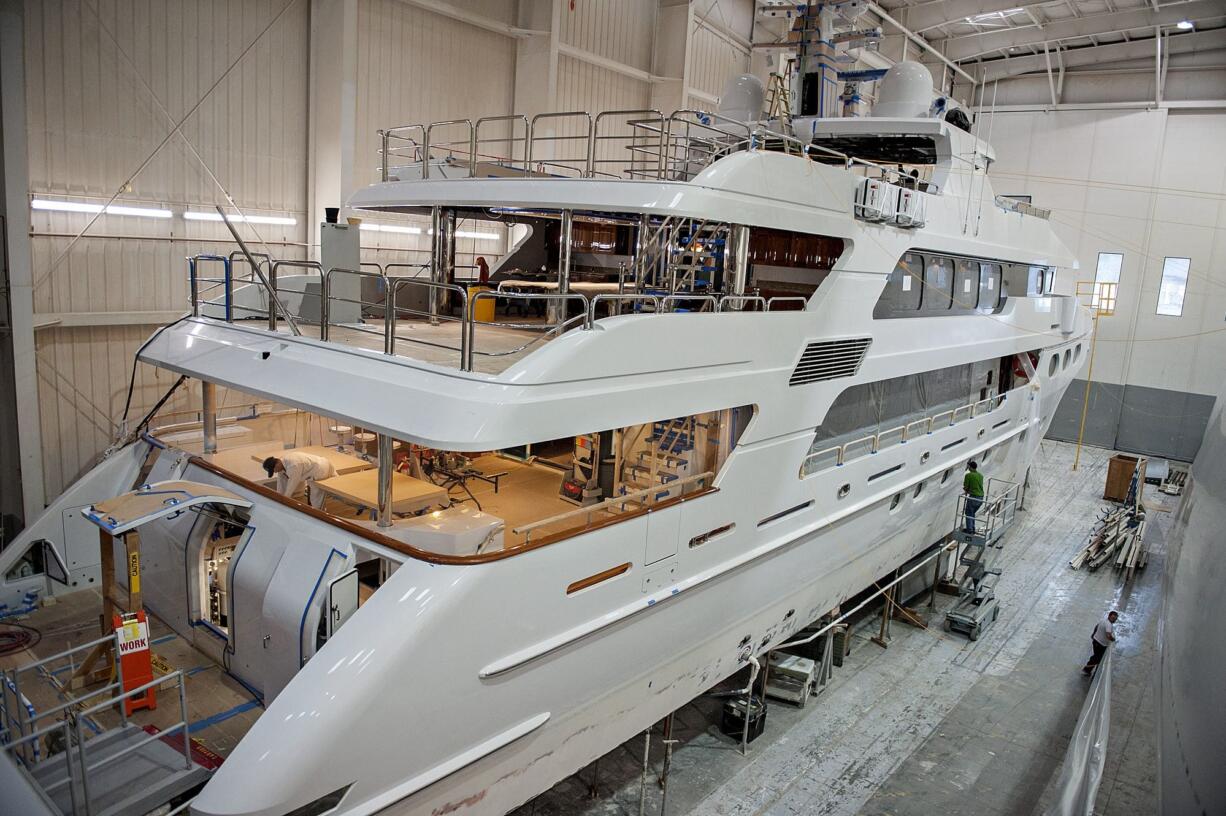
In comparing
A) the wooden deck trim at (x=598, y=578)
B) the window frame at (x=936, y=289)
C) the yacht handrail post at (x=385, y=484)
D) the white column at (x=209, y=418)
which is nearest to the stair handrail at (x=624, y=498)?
the wooden deck trim at (x=598, y=578)

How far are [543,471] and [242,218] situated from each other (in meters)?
6.65

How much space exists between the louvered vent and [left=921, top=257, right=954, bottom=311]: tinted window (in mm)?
2365

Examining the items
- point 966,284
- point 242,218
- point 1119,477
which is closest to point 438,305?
point 242,218

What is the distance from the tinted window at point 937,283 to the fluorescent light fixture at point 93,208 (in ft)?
31.9

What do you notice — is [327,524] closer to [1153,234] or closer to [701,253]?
[701,253]

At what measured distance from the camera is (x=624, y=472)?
22.6 ft

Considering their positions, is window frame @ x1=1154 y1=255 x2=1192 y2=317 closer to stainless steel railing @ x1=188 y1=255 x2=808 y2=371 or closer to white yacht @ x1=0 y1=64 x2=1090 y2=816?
white yacht @ x1=0 y1=64 x2=1090 y2=816

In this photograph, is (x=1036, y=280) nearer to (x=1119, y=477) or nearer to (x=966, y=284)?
(x=966, y=284)

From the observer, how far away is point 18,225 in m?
8.98

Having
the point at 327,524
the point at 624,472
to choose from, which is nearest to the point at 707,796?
the point at 624,472

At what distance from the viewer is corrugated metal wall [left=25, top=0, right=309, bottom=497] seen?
9.62 meters

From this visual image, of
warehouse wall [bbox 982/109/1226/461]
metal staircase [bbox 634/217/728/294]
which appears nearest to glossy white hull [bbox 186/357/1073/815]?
metal staircase [bbox 634/217/728/294]

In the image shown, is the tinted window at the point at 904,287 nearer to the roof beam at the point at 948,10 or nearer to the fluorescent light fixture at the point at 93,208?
the fluorescent light fixture at the point at 93,208

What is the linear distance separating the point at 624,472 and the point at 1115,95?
68.5 feet
